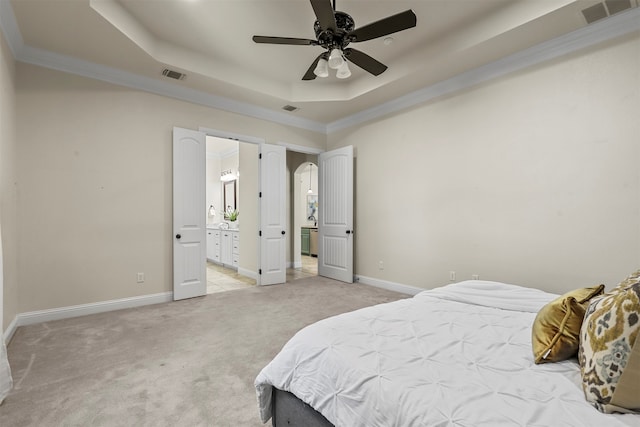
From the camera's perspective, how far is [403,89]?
4.25 m

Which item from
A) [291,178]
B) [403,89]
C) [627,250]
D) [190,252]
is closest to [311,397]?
[627,250]

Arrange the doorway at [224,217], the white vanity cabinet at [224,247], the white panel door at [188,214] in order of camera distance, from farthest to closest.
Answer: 1. the white vanity cabinet at [224,247]
2. the doorway at [224,217]
3. the white panel door at [188,214]

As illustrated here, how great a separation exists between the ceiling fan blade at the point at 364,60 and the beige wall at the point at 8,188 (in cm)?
300

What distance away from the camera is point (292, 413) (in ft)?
4.58

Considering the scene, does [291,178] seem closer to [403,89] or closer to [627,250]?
[403,89]

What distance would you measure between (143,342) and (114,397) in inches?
34.3

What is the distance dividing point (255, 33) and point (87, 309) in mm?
3622

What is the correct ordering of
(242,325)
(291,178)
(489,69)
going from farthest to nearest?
(291,178) < (489,69) < (242,325)

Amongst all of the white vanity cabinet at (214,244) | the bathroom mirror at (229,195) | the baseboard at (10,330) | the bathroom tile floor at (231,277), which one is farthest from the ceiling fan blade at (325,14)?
the bathroom mirror at (229,195)

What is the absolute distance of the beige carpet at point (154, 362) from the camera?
1766 millimetres

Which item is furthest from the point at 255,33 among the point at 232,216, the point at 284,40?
the point at 232,216

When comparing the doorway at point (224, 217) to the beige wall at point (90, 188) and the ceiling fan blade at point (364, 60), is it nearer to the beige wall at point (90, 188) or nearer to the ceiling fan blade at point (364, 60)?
Answer: the beige wall at point (90, 188)

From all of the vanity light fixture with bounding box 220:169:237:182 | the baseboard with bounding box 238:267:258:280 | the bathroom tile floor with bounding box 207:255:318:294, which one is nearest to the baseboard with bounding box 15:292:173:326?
the bathroom tile floor with bounding box 207:255:318:294

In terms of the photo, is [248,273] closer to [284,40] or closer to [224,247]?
[224,247]
